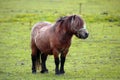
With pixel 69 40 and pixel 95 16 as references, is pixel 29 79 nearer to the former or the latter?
pixel 69 40

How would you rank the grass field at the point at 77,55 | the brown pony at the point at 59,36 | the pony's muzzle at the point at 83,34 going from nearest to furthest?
the pony's muzzle at the point at 83,34, the brown pony at the point at 59,36, the grass field at the point at 77,55

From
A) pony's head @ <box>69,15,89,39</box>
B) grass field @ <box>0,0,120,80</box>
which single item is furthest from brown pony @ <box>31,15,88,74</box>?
grass field @ <box>0,0,120,80</box>

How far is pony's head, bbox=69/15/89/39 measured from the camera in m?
16.5

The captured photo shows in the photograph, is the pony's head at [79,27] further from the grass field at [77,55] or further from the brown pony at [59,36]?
the grass field at [77,55]

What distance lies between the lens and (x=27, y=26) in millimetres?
37125

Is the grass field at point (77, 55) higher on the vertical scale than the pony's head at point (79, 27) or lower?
lower

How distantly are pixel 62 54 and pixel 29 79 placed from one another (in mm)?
1584

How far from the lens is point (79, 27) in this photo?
54.6ft

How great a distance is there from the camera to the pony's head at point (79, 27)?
16547 mm

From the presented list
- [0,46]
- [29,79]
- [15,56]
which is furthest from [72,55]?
[29,79]

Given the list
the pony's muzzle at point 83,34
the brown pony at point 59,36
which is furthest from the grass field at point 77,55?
the pony's muzzle at point 83,34

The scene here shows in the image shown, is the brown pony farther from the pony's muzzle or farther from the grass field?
the grass field

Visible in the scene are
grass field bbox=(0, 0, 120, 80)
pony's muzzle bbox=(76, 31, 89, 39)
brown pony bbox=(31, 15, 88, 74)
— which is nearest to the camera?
pony's muzzle bbox=(76, 31, 89, 39)

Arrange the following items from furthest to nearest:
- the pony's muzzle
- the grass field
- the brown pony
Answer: the grass field, the brown pony, the pony's muzzle
